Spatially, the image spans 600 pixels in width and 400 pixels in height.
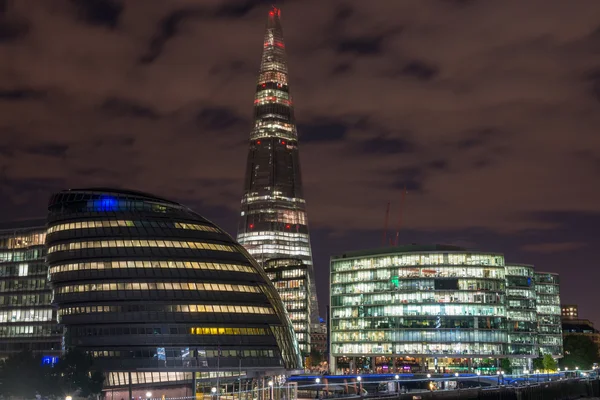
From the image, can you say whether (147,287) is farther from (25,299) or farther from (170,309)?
(25,299)

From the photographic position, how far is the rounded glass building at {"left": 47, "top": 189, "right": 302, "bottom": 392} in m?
136

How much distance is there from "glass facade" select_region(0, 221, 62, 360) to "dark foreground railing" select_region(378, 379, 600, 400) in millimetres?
78495

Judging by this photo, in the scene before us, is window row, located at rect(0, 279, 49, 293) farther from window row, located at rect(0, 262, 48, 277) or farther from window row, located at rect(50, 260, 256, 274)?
window row, located at rect(50, 260, 256, 274)

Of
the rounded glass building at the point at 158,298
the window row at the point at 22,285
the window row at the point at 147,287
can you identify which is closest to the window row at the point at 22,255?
the window row at the point at 22,285

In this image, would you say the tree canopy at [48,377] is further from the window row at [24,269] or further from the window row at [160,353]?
the window row at [24,269]

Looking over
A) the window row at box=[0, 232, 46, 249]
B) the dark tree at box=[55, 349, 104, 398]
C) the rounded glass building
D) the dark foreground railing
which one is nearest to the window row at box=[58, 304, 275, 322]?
the rounded glass building

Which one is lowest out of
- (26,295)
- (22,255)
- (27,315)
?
(27,315)

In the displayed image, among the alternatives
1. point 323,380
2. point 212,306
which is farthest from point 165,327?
point 323,380

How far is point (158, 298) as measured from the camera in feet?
453

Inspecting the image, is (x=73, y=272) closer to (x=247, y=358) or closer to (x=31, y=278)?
(x=31, y=278)

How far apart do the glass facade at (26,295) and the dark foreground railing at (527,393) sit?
7849cm

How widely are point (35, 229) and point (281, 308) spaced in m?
51.2

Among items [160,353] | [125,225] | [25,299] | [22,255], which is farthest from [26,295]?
[160,353]

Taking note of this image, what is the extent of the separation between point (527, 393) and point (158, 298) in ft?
199
